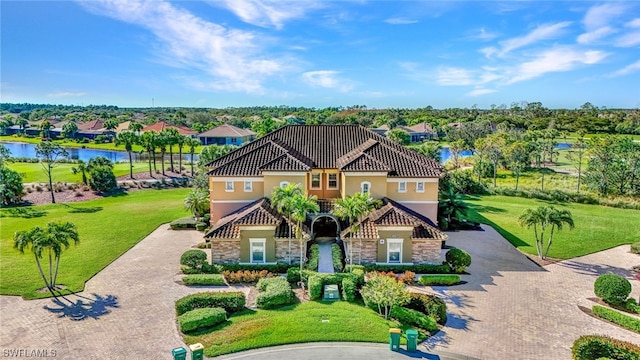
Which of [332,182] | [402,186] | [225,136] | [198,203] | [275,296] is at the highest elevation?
[225,136]

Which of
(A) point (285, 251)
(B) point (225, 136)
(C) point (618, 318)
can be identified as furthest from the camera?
(B) point (225, 136)

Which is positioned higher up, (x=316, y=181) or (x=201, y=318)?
(x=316, y=181)

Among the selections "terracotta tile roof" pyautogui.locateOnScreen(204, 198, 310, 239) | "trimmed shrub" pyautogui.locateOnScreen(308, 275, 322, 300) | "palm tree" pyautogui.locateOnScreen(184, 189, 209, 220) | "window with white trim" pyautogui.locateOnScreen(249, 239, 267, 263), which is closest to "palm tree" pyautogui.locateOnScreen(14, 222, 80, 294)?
"terracotta tile roof" pyautogui.locateOnScreen(204, 198, 310, 239)

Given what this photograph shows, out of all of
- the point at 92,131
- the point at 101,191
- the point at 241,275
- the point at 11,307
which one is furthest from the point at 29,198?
the point at 92,131

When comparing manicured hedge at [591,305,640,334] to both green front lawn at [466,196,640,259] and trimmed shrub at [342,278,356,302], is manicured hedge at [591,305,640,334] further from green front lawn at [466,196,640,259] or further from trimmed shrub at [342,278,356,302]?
trimmed shrub at [342,278,356,302]

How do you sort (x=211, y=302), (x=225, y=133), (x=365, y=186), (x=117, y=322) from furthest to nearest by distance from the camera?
(x=225, y=133), (x=365, y=186), (x=211, y=302), (x=117, y=322)

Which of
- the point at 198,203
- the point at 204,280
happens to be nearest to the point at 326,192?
the point at 198,203

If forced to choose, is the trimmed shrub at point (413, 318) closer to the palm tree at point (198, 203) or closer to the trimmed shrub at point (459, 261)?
the trimmed shrub at point (459, 261)

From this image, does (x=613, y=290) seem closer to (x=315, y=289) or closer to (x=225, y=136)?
(x=315, y=289)
